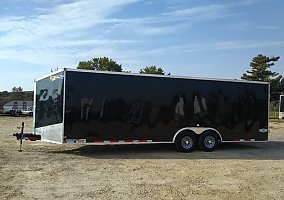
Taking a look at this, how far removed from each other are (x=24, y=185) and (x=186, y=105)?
816 centimetres

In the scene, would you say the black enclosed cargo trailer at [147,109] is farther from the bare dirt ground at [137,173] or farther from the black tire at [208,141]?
the bare dirt ground at [137,173]

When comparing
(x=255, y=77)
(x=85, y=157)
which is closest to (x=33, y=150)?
(x=85, y=157)

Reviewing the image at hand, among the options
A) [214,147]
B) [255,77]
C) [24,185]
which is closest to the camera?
[24,185]

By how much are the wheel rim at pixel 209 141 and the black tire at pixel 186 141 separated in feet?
1.49

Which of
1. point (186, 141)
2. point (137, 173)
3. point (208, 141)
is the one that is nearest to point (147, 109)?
point (186, 141)

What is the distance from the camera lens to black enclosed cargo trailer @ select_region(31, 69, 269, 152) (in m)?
14.1

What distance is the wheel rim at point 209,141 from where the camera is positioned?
52.6 ft

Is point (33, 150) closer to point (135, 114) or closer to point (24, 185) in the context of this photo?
point (135, 114)

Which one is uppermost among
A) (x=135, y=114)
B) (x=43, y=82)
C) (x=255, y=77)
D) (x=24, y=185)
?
(x=255, y=77)

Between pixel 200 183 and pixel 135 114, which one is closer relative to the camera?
pixel 200 183

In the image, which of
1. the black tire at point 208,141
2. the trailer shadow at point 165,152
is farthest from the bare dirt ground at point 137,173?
the black tire at point 208,141

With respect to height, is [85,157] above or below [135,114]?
below

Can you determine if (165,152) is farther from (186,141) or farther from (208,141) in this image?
(208,141)

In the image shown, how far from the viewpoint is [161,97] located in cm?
1538
